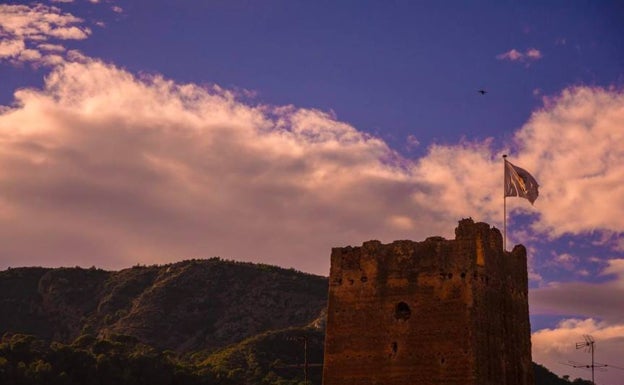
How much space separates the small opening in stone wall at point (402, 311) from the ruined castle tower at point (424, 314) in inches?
1.2

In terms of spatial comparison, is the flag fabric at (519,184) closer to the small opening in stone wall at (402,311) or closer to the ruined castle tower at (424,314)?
the ruined castle tower at (424,314)

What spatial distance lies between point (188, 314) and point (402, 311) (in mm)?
114655

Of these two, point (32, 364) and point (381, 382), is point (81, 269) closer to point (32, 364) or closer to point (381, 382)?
point (32, 364)

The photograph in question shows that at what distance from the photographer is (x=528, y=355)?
35.0m

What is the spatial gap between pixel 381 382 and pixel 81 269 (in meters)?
143

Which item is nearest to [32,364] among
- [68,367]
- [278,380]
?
[68,367]

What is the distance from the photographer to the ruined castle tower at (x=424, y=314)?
3091 cm

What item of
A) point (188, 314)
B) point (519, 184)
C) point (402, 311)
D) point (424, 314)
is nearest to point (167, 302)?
point (188, 314)

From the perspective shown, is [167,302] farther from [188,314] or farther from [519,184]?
[519,184]

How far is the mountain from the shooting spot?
10500 cm

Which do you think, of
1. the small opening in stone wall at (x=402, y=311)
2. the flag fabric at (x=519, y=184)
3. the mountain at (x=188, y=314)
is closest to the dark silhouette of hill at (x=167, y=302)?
the mountain at (x=188, y=314)

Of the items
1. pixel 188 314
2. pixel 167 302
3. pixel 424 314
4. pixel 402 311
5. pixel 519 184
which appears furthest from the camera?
pixel 167 302

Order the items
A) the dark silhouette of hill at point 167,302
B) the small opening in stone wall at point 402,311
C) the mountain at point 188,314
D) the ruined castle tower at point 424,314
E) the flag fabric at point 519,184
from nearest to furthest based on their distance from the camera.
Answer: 1. the ruined castle tower at point 424,314
2. the small opening in stone wall at point 402,311
3. the flag fabric at point 519,184
4. the mountain at point 188,314
5. the dark silhouette of hill at point 167,302

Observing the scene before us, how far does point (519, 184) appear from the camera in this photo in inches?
1432
